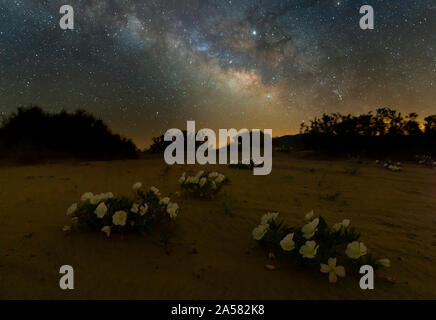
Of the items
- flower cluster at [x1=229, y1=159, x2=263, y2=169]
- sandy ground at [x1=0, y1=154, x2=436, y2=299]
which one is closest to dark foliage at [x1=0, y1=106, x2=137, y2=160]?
flower cluster at [x1=229, y1=159, x2=263, y2=169]

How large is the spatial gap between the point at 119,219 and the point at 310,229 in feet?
6.88

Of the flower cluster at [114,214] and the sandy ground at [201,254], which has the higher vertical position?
the flower cluster at [114,214]

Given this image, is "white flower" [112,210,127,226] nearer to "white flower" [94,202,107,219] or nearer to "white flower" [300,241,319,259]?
"white flower" [94,202,107,219]

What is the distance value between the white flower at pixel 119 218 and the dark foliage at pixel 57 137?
11.4 meters

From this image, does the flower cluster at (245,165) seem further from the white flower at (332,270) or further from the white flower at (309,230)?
the white flower at (332,270)

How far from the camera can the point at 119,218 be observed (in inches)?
111

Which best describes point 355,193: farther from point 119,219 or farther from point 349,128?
point 349,128

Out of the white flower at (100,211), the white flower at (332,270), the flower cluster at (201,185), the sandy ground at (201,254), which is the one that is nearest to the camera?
the sandy ground at (201,254)

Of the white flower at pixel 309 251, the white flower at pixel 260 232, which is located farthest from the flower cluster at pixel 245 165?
the white flower at pixel 309 251

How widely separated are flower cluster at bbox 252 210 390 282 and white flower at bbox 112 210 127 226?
1489mm

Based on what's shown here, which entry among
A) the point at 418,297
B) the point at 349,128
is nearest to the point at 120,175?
the point at 418,297

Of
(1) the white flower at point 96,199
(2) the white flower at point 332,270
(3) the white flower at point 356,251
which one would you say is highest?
(1) the white flower at point 96,199

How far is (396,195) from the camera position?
5625mm

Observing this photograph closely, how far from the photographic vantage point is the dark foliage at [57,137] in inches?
481
